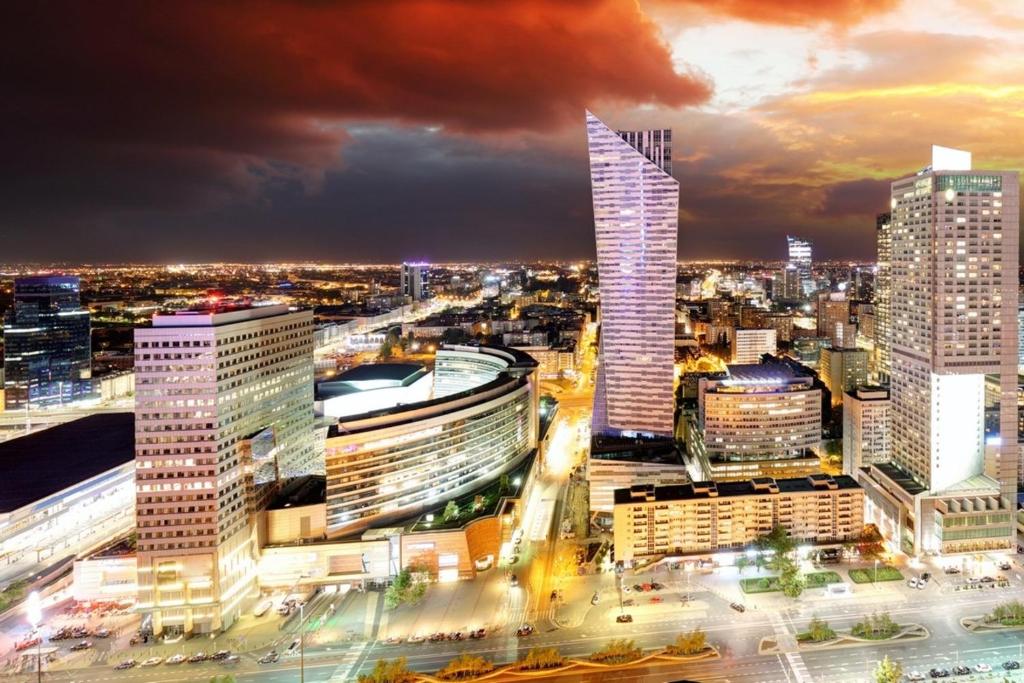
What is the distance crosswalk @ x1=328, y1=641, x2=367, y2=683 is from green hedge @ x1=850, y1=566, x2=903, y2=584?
1159 inches

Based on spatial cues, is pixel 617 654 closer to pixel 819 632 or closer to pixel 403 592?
pixel 819 632

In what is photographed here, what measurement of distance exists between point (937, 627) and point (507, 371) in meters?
38.4

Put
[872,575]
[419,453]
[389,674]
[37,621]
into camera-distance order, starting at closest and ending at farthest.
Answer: [389,674] < [37,621] < [872,575] < [419,453]

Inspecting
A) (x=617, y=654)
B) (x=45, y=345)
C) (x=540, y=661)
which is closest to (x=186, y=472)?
(x=540, y=661)

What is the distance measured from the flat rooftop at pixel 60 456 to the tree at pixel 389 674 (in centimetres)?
2961

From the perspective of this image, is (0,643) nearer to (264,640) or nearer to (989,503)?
(264,640)

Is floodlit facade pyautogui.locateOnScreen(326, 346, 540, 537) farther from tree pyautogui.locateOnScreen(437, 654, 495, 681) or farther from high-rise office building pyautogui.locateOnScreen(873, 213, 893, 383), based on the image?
high-rise office building pyautogui.locateOnScreen(873, 213, 893, 383)

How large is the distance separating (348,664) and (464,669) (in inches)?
240

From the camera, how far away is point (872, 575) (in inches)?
1576

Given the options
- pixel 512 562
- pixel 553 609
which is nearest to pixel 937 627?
pixel 553 609

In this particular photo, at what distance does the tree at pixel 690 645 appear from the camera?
3203cm

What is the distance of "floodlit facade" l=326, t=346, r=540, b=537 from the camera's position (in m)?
42.7

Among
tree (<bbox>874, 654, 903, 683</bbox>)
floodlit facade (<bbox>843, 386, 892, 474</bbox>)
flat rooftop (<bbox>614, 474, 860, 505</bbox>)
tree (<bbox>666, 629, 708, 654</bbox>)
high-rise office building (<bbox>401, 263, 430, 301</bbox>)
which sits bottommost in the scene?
tree (<bbox>666, 629, 708, 654</bbox>)

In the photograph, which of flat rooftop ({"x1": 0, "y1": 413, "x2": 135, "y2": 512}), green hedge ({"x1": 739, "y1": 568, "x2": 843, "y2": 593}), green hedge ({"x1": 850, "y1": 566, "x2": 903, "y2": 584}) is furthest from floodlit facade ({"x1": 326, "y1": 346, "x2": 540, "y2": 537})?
green hedge ({"x1": 850, "y1": 566, "x2": 903, "y2": 584})
